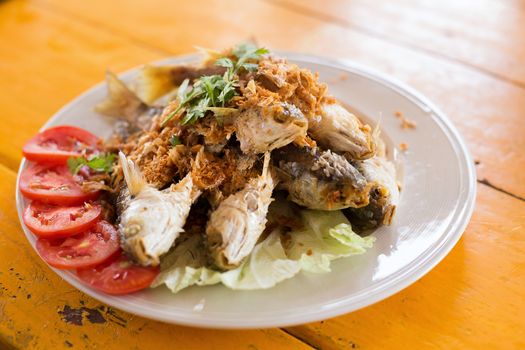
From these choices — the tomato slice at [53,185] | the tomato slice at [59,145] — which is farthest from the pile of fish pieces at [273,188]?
the tomato slice at [59,145]

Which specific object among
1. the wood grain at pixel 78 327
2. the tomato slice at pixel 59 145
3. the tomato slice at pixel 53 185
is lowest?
the wood grain at pixel 78 327

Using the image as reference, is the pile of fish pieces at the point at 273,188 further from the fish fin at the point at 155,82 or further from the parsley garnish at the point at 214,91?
the fish fin at the point at 155,82

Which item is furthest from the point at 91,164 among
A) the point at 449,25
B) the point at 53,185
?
the point at 449,25

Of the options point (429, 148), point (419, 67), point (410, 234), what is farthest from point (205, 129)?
point (419, 67)

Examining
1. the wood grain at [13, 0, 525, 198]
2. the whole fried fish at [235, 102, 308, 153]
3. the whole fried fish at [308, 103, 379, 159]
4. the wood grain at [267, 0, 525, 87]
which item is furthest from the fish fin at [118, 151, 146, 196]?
the wood grain at [267, 0, 525, 87]

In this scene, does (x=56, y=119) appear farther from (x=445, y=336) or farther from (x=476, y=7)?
(x=476, y=7)

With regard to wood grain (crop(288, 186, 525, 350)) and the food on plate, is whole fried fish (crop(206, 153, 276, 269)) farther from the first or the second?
wood grain (crop(288, 186, 525, 350))

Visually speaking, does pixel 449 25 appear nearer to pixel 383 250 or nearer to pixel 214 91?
pixel 214 91
